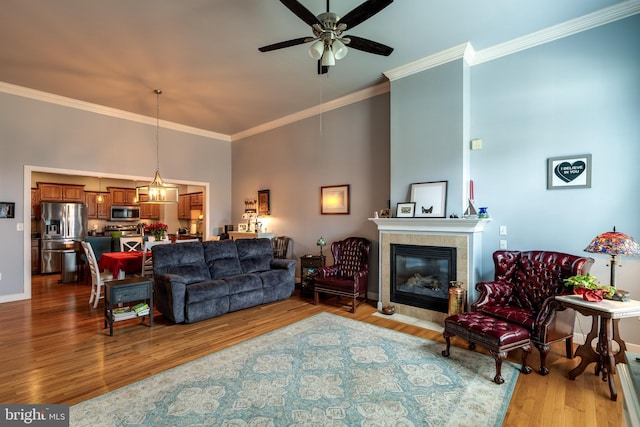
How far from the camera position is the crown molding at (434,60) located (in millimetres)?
3717

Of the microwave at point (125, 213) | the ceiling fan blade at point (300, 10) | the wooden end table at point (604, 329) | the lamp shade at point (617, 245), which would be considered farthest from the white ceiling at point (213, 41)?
the microwave at point (125, 213)

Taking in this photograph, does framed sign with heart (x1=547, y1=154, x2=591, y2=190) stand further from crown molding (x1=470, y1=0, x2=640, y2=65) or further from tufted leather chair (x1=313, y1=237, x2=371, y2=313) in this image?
tufted leather chair (x1=313, y1=237, x2=371, y2=313)

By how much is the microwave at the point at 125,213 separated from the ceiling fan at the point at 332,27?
26.6 feet

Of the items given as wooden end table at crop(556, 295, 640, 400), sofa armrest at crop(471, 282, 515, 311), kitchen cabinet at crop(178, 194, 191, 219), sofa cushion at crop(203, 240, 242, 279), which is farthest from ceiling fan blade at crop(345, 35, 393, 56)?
kitchen cabinet at crop(178, 194, 191, 219)

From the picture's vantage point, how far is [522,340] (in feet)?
8.72

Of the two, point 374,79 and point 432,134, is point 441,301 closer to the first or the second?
point 432,134

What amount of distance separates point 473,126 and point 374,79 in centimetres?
165

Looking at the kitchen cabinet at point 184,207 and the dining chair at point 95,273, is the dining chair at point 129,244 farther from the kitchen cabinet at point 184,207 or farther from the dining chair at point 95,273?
the kitchen cabinet at point 184,207

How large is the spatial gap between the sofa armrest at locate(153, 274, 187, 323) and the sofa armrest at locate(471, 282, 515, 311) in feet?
11.5

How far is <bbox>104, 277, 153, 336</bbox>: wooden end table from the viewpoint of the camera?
3.58m

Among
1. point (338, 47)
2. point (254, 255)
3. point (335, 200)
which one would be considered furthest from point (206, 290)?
point (338, 47)

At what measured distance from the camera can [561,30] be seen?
3.31 meters

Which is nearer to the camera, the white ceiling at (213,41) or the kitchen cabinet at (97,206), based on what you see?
the white ceiling at (213,41)

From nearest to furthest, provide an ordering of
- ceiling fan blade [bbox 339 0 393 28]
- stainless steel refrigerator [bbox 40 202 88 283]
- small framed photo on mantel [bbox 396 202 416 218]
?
ceiling fan blade [bbox 339 0 393 28]
small framed photo on mantel [bbox 396 202 416 218]
stainless steel refrigerator [bbox 40 202 88 283]
